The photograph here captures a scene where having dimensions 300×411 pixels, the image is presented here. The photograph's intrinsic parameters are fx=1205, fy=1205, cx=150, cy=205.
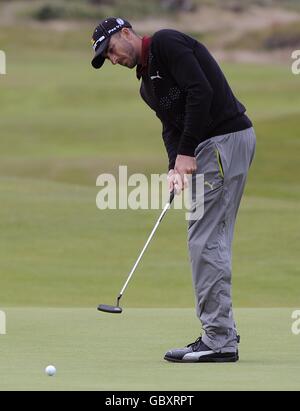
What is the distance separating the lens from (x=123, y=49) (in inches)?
257

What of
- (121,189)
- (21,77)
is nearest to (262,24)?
(21,77)

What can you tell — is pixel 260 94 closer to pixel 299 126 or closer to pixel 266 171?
pixel 299 126

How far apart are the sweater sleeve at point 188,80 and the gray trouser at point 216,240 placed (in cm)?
18

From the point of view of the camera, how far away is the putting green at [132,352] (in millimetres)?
5332

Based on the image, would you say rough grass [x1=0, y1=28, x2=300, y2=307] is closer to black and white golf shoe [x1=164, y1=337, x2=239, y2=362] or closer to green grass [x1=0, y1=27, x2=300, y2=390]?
green grass [x1=0, y1=27, x2=300, y2=390]

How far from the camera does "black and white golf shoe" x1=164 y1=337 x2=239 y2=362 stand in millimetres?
6434

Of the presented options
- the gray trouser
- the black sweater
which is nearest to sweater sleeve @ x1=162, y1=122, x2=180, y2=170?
the black sweater

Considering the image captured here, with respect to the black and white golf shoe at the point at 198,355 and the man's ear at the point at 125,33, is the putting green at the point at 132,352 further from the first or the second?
the man's ear at the point at 125,33

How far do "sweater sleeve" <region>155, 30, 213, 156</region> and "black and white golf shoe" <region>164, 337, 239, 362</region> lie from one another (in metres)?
1.06

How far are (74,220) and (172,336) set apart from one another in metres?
8.53

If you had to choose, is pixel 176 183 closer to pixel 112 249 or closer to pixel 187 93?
pixel 187 93

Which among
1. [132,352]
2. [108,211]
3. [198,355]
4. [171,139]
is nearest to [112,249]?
[108,211]

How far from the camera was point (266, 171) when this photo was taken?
816 inches

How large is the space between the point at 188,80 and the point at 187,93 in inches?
3.2
